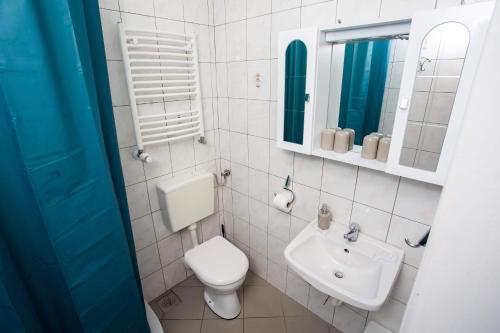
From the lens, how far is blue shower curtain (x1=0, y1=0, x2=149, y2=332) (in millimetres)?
838

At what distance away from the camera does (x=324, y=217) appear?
1472 mm

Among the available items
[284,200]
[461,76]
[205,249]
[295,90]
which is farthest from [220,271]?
[461,76]

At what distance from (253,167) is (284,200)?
14.6 inches

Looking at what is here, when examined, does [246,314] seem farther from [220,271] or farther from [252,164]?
[252,164]

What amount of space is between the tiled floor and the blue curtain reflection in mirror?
134cm

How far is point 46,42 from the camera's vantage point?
0.87 metres

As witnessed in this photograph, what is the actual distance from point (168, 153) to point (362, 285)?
1.41 metres

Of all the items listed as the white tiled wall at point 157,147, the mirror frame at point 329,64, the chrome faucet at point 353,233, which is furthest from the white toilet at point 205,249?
the mirror frame at point 329,64

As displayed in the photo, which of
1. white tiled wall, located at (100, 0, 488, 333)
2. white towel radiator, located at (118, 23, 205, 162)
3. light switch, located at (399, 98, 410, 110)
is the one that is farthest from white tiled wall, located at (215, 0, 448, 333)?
light switch, located at (399, 98, 410, 110)

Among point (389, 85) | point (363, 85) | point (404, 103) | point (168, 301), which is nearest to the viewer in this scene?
point (404, 103)

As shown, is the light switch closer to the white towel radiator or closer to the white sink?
the white sink

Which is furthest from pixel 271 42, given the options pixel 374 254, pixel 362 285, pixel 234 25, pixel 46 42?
pixel 362 285

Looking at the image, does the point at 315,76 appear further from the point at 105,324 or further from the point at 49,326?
the point at 49,326

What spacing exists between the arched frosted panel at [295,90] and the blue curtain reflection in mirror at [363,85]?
0.22 meters
